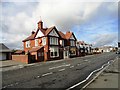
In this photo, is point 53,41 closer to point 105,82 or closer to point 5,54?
point 5,54

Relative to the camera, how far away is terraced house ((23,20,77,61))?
38281 mm

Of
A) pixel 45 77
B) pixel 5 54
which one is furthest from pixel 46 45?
pixel 45 77

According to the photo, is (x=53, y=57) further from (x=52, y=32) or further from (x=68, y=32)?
(x=68, y=32)

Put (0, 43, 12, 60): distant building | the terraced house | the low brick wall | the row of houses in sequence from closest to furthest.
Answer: the low brick wall
the row of houses
the terraced house
(0, 43, 12, 60): distant building

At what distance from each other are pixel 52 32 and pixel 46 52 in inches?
236

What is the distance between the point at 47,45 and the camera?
39625mm

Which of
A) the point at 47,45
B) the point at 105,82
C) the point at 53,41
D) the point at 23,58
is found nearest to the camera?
the point at 105,82

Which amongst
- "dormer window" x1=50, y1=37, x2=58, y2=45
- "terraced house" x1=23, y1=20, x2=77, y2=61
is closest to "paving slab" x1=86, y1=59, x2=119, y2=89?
"terraced house" x1=23, y1=20, x2=77, y2=61

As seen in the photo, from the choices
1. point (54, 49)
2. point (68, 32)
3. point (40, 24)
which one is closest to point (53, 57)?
point (54, 49)

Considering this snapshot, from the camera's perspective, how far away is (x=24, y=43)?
161ft

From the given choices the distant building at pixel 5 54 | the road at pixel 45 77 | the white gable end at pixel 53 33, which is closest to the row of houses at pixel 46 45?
the white gable end at pixel 53 33

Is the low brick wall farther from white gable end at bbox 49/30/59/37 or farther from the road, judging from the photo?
the road

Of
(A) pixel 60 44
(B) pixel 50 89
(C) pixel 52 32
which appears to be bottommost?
(B) pixel 50 89

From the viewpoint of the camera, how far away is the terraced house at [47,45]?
126 feet
